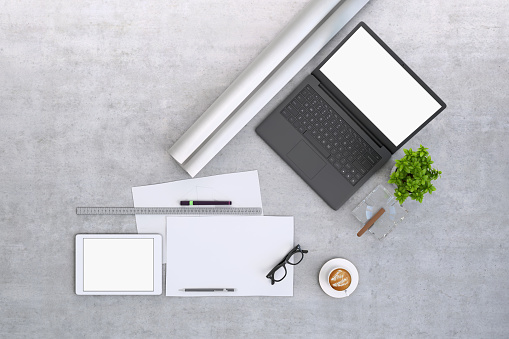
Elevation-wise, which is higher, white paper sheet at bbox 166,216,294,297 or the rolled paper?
the rolled paper

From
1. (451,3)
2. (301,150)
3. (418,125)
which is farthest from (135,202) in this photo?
(451,3)

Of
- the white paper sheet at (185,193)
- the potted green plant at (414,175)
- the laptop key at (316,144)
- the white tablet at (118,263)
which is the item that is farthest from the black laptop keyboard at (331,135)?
the white tablet at (118,263)

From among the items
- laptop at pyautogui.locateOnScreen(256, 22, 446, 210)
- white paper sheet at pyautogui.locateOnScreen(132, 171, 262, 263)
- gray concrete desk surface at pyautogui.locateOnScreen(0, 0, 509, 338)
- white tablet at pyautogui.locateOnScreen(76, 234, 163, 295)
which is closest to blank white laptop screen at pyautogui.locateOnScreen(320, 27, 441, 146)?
laptop at pyautogui.locateOnScreen(256, 22, 446, 210)

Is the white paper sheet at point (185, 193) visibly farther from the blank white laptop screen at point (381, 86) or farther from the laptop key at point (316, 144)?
the blank white laptop screen at point (381, 86)

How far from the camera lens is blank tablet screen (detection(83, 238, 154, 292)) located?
162cm

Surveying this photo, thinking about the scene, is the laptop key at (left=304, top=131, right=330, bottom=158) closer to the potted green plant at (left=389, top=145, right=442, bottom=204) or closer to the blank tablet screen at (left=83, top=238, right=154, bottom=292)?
the potted green plant at (left=389, top=145, right=442, bottom=204)

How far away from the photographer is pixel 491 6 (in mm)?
1658

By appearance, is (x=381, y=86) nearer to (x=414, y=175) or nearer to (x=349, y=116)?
(x=349, y=116)

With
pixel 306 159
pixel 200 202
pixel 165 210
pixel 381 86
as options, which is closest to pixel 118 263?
pixel 165 210

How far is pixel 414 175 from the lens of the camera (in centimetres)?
150

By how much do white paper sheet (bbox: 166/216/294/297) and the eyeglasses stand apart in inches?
1.1

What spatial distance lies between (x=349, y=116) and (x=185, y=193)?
0.64m

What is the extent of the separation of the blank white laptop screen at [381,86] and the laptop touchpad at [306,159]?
0.23 metres

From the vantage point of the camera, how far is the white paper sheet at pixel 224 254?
163cm
